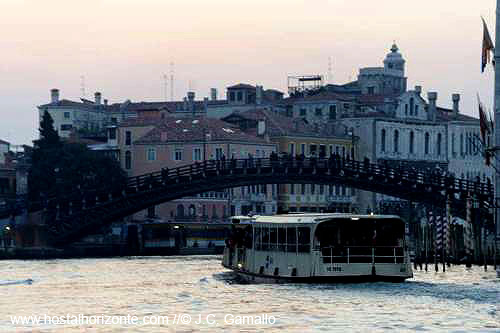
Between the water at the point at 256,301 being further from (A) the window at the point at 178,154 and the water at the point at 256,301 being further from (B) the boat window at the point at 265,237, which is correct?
(A) the window at the point at 178,154

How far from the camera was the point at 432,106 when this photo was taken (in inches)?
5714

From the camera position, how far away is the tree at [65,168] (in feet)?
382

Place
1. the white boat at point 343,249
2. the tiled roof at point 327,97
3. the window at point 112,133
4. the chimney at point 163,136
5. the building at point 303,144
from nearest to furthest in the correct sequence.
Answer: the white boat at point 343,249 → the chimney at point 163,136 → the building at point 303,144 → the window at point 112,133 → the tiled roof at point 327,97

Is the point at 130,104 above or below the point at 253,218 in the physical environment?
above

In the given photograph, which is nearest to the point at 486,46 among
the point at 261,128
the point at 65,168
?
the point at 65,168

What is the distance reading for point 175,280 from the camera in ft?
218

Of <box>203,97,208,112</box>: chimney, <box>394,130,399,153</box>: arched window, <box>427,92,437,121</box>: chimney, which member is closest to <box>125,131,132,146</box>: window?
<box>394,130,399,153</box>: arched window

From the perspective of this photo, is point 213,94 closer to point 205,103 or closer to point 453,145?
point 205,103

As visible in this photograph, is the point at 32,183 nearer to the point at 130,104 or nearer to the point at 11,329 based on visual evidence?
the point at 130,104

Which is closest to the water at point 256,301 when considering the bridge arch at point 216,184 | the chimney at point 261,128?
the bridge arch at point 216,184

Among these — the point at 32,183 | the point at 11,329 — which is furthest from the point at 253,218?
the point at 32,183

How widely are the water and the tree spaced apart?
149 ft

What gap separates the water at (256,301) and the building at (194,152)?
51638 mm

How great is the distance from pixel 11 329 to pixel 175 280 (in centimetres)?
2016
